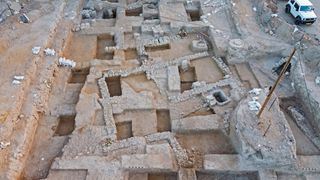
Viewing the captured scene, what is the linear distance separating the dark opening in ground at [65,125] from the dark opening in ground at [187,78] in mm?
3252

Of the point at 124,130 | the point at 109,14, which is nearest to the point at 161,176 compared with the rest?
the point at 124,130

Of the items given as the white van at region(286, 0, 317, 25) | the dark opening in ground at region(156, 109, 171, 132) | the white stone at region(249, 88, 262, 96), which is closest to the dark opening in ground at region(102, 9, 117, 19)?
the dark opening in ground at region(156, 109, 171, 132)

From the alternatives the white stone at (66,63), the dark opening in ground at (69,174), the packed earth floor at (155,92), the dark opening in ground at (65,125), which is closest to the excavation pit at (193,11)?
the packed earth floor at (155,92)

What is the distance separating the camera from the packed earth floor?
26.7 ft

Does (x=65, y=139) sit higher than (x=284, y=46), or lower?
lower

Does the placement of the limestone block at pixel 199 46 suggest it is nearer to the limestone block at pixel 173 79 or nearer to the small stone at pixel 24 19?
the limestone block at pixel 173 79

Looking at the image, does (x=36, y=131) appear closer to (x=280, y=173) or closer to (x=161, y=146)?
(x=161, y=146)

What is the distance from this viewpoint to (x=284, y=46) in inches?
442

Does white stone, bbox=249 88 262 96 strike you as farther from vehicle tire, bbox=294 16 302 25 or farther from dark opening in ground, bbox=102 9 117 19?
dark opening in ground, bbox=102 9 117 19

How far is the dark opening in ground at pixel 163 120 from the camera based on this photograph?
9367 mm

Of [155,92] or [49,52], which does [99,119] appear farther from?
[49,52]

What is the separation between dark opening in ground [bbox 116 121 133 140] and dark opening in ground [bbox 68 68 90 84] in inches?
91.4

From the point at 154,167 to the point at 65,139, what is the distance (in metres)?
2.43

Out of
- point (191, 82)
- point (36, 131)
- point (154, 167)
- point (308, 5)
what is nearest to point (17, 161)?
point (36, 131)
